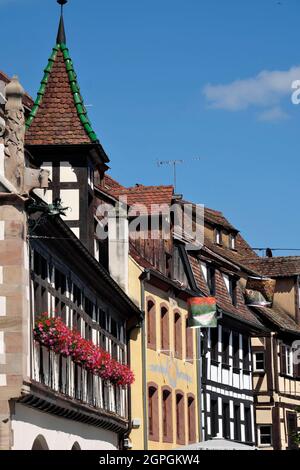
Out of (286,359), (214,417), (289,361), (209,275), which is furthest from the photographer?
(289,361)

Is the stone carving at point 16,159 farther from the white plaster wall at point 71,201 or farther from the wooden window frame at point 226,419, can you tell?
the wooden window frame at point 226,419

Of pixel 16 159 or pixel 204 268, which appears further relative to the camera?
pixel 204 268

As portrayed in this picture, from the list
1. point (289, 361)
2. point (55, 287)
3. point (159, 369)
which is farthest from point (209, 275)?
point (55, 287)

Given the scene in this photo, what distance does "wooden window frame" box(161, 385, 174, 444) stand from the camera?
41.3m

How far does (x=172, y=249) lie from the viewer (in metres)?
43.8

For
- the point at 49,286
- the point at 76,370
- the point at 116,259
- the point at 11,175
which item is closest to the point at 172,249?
the point at 116,259

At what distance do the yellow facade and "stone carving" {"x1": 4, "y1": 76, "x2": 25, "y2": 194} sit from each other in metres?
15.5

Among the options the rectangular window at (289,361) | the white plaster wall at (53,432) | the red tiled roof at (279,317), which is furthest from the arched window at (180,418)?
the rectangular window at (289,361)

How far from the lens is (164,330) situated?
42.0 metres

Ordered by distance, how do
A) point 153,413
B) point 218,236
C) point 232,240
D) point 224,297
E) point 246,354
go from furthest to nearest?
point 232,240
point 218,236
point 246,354
point 224,297
point 153,413

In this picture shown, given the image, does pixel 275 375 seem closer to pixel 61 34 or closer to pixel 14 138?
pixel 61 34

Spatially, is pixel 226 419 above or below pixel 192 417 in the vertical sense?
above

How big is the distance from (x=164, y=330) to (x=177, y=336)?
167 centimetres
